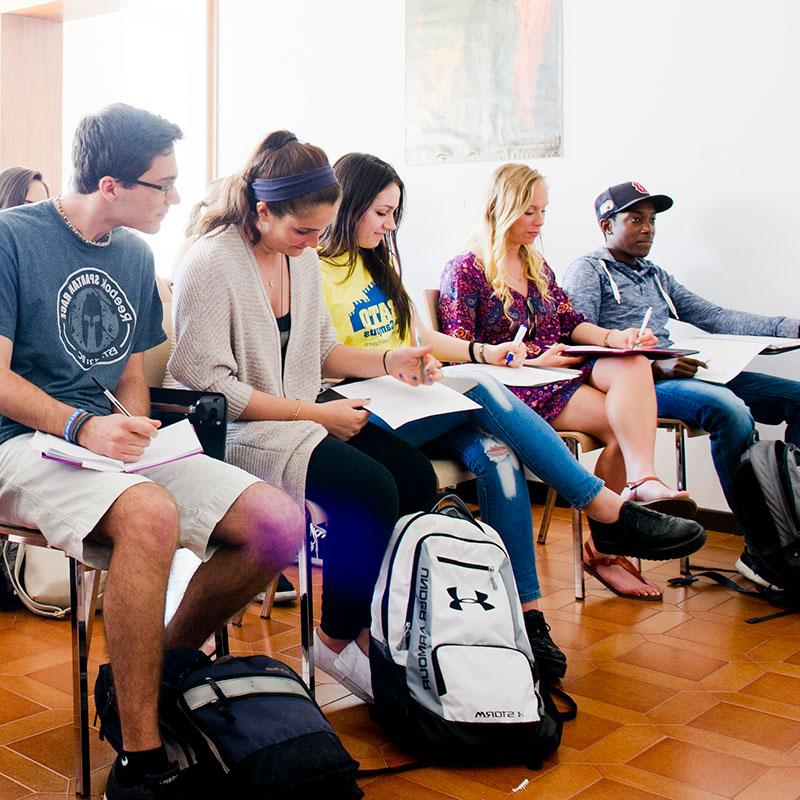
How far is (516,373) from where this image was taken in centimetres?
270

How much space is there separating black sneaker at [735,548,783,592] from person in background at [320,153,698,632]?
25.9 inches

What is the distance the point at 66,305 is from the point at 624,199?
2104mm

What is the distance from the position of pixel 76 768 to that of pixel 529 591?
1027mm

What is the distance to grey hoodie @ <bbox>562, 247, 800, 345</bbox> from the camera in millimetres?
3400

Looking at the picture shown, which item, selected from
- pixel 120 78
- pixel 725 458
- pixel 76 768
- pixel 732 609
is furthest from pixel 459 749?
pixel 120 78

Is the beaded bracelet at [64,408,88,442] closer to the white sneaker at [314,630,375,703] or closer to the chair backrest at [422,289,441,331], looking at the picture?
the white sneaker at [314,630,375,703]

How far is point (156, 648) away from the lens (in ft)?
5.33

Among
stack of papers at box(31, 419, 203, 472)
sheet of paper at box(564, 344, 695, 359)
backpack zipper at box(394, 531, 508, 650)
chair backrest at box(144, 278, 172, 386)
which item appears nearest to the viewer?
stack of papers at box(31, 419, 203, 472)

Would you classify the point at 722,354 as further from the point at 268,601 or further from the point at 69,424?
the point at 69,424

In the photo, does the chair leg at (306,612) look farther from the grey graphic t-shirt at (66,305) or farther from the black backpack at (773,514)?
the black backpack at (773,514)

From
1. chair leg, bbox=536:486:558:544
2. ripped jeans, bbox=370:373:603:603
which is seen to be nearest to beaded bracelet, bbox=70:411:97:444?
ripped jeans, bbox=370:373:603:603

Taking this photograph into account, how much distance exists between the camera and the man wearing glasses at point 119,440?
162 cm

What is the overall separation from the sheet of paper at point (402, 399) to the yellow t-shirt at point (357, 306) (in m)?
0.14

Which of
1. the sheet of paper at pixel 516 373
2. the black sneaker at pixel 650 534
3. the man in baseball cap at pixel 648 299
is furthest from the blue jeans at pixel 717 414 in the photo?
the black sneaker at pixel 650 534
